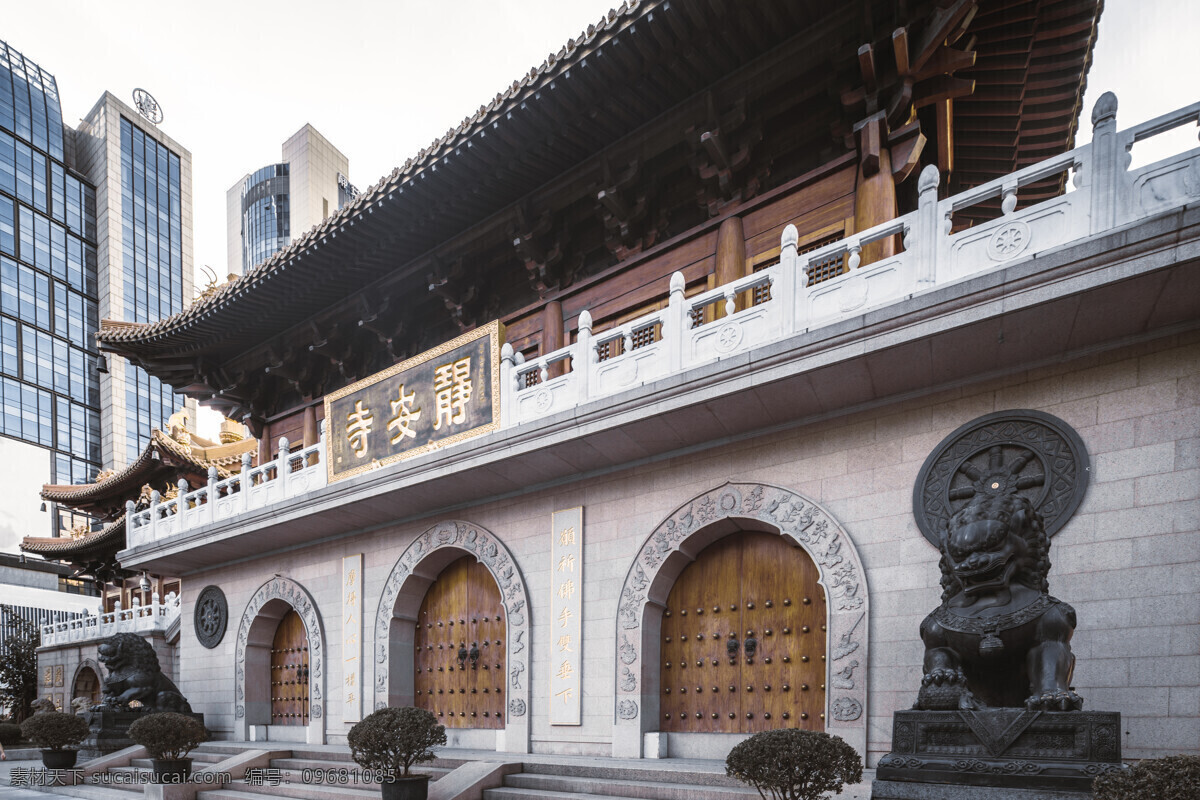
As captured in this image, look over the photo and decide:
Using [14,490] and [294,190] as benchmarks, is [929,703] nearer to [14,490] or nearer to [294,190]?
[14,490]

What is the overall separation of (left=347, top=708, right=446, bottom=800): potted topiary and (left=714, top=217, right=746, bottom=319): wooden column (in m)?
5.07

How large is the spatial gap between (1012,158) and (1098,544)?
18.6 ft

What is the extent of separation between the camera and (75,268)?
54.4 m

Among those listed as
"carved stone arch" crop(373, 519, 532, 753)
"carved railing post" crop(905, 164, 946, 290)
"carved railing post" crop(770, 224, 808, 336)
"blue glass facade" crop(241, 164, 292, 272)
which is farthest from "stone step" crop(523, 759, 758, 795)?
"blue glass facade" crop(241, 164, 292, 272)

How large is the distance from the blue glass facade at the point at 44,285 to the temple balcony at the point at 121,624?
105 feet

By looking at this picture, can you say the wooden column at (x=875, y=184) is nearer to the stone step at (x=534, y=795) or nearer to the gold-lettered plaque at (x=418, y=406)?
the gold-lettered plaque at (x=418, y=406)

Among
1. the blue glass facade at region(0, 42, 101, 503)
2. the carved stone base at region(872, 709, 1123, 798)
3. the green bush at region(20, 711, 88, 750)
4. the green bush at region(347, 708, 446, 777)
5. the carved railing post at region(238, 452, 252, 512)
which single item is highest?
the blue glass facade at region(0, 42, 101, 503)

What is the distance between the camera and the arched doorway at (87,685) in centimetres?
2098

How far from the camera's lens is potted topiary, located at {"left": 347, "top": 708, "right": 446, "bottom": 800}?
7016 mm

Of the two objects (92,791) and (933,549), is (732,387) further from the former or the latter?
(92,791)

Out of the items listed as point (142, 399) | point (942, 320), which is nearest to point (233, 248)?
point (142, 399)

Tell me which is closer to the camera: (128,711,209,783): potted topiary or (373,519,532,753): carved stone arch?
(373,519,532,753): carved stone arch

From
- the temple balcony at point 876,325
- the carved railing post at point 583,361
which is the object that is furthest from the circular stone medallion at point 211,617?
the carved railing post at point 583,361

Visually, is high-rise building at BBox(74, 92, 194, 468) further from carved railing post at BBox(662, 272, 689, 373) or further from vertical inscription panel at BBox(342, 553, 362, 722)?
carved railing post at BBox(662, 272, 689, 373)
